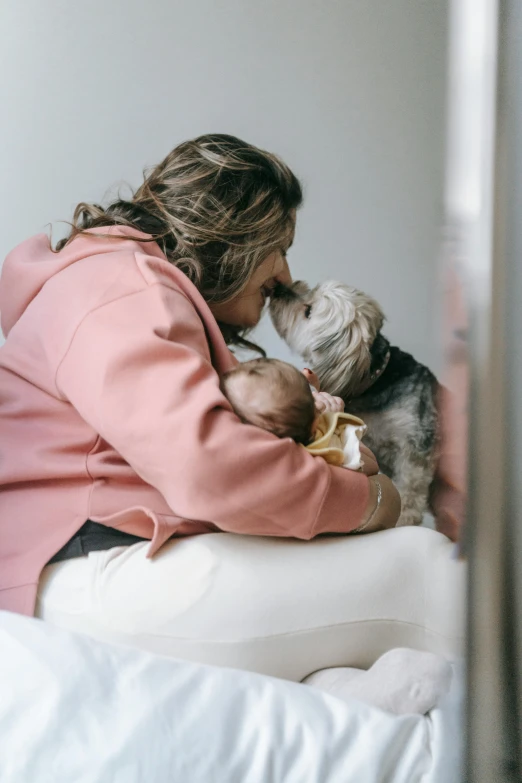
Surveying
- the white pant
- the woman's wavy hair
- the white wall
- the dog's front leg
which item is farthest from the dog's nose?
the white pant

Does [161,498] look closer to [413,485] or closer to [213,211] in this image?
[213,211]

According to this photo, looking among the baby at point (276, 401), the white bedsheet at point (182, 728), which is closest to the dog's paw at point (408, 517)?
the baby at point (276, 401)

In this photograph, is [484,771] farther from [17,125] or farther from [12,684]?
[17,125]

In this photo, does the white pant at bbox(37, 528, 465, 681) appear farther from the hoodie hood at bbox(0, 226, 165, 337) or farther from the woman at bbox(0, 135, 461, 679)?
the hoodie hood at bbox(0, 226, 165, 337)

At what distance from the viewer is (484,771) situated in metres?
0.26

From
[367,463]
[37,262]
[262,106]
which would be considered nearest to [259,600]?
[367,463]

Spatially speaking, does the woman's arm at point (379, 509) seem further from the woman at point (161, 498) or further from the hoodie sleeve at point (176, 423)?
the hoodie sleeve at point (176, 423)

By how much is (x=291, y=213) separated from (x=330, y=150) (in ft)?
1.54

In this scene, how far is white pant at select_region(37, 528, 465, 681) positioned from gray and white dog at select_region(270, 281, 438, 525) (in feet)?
1.83

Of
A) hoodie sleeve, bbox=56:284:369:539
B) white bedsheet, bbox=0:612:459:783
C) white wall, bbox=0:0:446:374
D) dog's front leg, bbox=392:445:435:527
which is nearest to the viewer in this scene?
white bedsheet, bbox=0:612:459:783

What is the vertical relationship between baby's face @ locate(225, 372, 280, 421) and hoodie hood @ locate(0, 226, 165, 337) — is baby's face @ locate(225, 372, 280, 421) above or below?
below

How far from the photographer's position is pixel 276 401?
852 millimetres

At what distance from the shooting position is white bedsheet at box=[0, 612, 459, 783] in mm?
593

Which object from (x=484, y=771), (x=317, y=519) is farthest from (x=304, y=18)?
(x=484, y=771)
